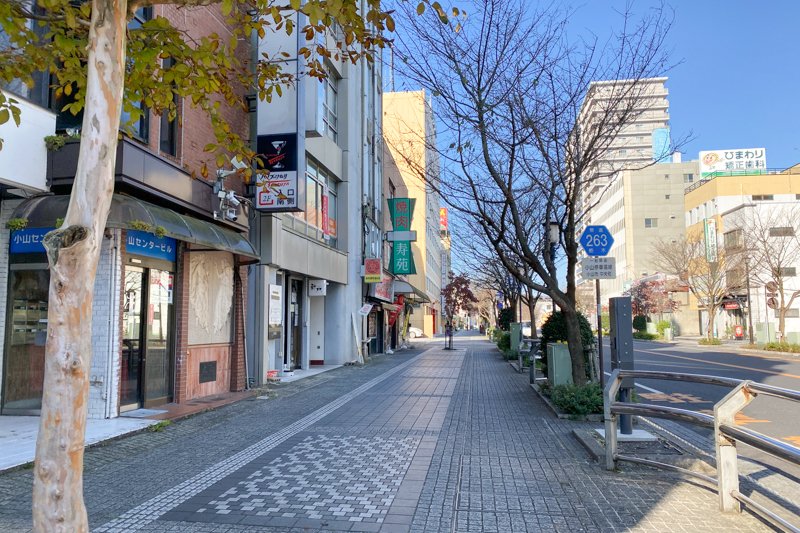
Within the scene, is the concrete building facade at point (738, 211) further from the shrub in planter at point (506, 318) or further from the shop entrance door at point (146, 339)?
the shop entrance door at point (146, 339)

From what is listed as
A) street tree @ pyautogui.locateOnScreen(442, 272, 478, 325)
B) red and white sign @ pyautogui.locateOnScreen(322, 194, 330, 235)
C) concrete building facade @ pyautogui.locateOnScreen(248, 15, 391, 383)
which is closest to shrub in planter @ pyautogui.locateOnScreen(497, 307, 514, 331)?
street tree @ pyautogui.locateOnScreen(442, 272, 478, 325)

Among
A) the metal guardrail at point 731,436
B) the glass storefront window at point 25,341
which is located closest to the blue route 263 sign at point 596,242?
the metal guardrail at point 731,436

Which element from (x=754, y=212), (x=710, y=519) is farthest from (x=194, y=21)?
(x=754, y=212)

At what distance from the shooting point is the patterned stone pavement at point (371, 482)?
15.3 ft

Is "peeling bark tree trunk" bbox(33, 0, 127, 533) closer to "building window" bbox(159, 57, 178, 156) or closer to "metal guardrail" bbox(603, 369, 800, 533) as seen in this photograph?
"metal guardrail" bbox(603, 369, 800, 533)

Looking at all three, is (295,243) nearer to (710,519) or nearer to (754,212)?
(710,519)

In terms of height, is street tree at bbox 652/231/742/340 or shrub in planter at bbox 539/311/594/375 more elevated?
street tree at bbox 652/231/742/340

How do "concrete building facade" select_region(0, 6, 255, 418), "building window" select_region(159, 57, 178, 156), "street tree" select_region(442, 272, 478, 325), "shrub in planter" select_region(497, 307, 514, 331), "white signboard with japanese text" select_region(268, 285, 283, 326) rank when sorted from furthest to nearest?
"street tree" select_region(442, 272, 478, 325), "shrub in planter" select_region(497, 307, 514, 331), "white signboard with japanese text" select_region(268, 285, 283, 326), "building window" select_region(159, 57, 178, 156), "concrete building facade" select_region(0, 6, 255, 418)

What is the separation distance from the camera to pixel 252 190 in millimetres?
13492

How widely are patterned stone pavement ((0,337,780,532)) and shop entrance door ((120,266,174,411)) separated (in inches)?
48.0

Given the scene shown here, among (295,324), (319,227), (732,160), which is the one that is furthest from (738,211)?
(295,324)

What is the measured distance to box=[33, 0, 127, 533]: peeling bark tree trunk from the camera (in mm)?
2814

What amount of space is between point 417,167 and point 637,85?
14.8 feet

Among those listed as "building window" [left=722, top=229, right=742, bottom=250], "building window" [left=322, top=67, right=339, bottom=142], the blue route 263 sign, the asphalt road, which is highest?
A: "building window" [left=322, top=67, right=339, bottom=142]
